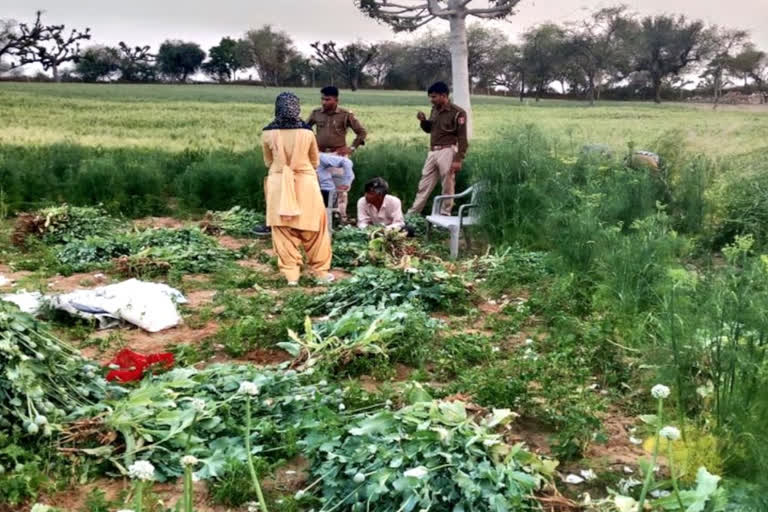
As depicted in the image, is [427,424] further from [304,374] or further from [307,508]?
[304,374]

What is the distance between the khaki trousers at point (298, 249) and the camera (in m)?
6.81

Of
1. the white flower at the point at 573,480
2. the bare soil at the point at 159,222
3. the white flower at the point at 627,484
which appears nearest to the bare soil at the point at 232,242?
the bare soil at the point at 159,222

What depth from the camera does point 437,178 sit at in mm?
9625

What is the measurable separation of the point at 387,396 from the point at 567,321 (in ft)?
5.86

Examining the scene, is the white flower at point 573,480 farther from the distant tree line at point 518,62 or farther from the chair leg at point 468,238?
the distant tree line at point 518,62

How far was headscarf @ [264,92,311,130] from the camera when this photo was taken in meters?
6.46

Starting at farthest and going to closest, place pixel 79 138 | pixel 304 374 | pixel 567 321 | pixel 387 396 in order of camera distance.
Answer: pixel 79 138
pixel 567 321
pixel 304 374
pixel 387 396

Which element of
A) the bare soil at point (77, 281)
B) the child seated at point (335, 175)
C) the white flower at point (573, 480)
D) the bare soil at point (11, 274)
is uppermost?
the child seated at point (335, 175)

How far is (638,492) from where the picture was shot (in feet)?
10.1

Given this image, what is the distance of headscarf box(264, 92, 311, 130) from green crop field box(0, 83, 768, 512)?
1.41m

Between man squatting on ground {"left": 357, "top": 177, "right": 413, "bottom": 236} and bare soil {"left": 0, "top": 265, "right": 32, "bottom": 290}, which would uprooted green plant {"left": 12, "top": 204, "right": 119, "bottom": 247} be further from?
man squatting on ground {"left": 357, "top": 177, "right": 413, "bottom": 236}

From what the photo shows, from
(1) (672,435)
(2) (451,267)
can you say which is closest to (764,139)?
(2) (451,267)

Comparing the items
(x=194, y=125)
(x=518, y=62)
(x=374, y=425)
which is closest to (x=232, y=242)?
(x=374, y=425)

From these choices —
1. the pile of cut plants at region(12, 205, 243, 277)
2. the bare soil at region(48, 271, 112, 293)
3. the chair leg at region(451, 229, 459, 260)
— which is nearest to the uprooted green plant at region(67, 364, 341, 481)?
the bare soil at region(48, 271, 112, 293)
